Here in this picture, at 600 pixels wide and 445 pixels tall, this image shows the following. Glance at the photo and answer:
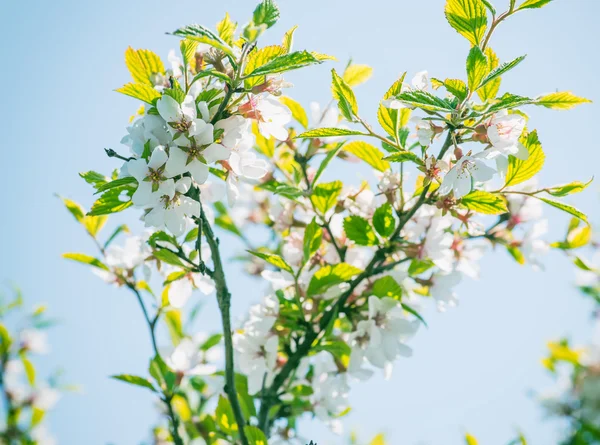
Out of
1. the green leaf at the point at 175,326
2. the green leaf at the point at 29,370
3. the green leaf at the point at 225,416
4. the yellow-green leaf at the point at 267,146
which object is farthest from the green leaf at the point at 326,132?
the green leaf at the point at 29,370

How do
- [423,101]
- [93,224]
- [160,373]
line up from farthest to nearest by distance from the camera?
[93,224] < [160,373] < [423,101]

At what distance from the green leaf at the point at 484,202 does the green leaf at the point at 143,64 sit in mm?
863

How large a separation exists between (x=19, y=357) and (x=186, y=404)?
1393mm

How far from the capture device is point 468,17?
1171 mm

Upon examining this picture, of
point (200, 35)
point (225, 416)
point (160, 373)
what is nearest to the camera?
point (200, 35)

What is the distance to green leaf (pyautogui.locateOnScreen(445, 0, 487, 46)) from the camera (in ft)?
3.81

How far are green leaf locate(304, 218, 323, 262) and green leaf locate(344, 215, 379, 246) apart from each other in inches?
3.7

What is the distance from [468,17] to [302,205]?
2.66 feet

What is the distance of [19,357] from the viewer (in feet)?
9.89

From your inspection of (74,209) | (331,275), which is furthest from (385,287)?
(74,209)

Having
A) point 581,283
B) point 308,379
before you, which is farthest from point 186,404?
point 581,283

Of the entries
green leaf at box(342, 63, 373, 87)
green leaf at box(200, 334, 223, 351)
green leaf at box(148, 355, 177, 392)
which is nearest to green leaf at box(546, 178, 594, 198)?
green leaf at box(342, 63, 373, 87)

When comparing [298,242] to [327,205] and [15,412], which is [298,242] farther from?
[15,412]

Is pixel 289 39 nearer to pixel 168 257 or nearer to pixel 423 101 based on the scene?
pixel 423 101
